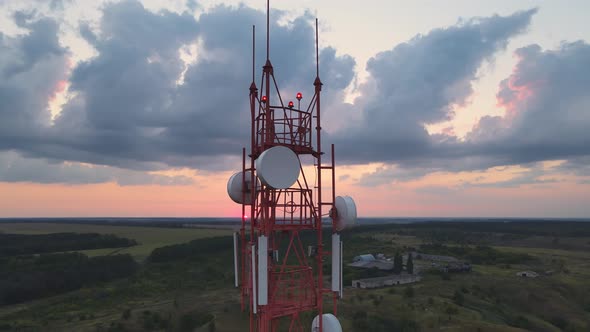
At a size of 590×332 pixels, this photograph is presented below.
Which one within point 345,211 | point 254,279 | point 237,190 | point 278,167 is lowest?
point 254,279

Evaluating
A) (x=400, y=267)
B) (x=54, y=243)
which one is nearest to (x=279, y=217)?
(x=400, y=267)

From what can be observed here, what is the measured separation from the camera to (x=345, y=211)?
16.3m

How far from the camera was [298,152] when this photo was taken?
52.3ft

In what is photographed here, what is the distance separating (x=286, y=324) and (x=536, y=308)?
3837 centimetres

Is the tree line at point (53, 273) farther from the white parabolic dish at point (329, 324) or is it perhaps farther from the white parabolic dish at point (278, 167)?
the white parabolic dish at point (278, 167)

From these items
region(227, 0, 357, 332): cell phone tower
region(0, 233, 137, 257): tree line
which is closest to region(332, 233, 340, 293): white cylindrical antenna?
region(227, 0, 357, 332): cell phone tower

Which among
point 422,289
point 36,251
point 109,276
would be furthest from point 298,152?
point 36,251

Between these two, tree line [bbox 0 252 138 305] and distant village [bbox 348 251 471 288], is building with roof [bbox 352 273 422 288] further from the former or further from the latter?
tree line [bbox 0 252 138 305]

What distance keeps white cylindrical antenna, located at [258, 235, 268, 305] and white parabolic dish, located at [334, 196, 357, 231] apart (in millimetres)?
3864

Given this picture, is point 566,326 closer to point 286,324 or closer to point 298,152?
point 286,324

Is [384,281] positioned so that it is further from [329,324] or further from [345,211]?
[345,211]

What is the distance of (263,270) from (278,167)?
12.2 ft

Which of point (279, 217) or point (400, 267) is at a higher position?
point (279, 217)

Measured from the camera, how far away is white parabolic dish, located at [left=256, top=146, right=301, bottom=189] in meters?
13.7
